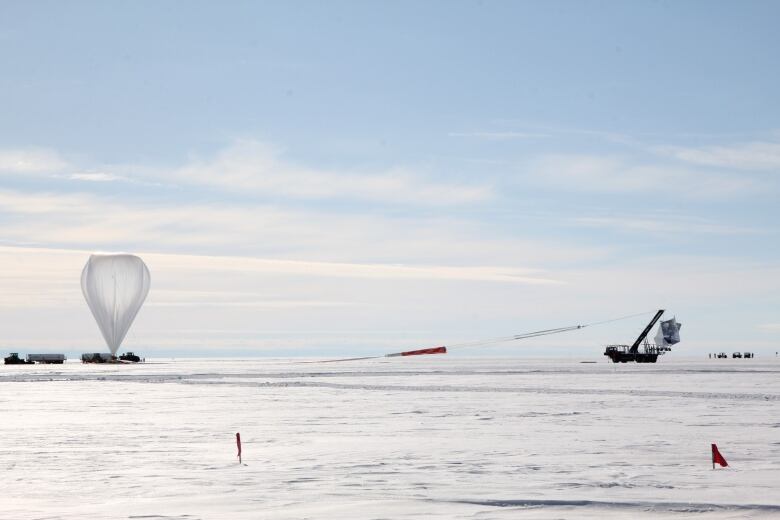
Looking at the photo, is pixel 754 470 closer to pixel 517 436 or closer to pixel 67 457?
pixel 517 436

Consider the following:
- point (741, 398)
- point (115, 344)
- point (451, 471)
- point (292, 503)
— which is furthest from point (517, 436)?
point (115, 344)

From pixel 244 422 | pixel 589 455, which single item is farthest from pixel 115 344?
pixel 589 455

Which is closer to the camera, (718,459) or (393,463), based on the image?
(718,459)

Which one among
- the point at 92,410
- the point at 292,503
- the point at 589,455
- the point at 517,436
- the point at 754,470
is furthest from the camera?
the point at 92,410

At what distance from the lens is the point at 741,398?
160ft

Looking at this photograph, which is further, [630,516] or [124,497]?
[124,497]

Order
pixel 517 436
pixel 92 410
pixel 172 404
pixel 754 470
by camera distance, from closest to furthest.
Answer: pixel 754 470
pixel 517 436
pixel 92 410
pixel 172 404

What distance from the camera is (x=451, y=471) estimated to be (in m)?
20.1

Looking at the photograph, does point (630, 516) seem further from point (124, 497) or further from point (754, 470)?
point (124, 497)

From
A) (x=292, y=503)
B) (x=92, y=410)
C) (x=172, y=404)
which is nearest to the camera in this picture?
(x=292, y=503)

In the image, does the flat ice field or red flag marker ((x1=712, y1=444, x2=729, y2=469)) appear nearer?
the flat ice field

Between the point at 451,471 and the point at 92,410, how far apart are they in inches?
1020

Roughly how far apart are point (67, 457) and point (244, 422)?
1104 cm

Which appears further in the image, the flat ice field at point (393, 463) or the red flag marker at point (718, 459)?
the red flag marker at point (718, 459)
